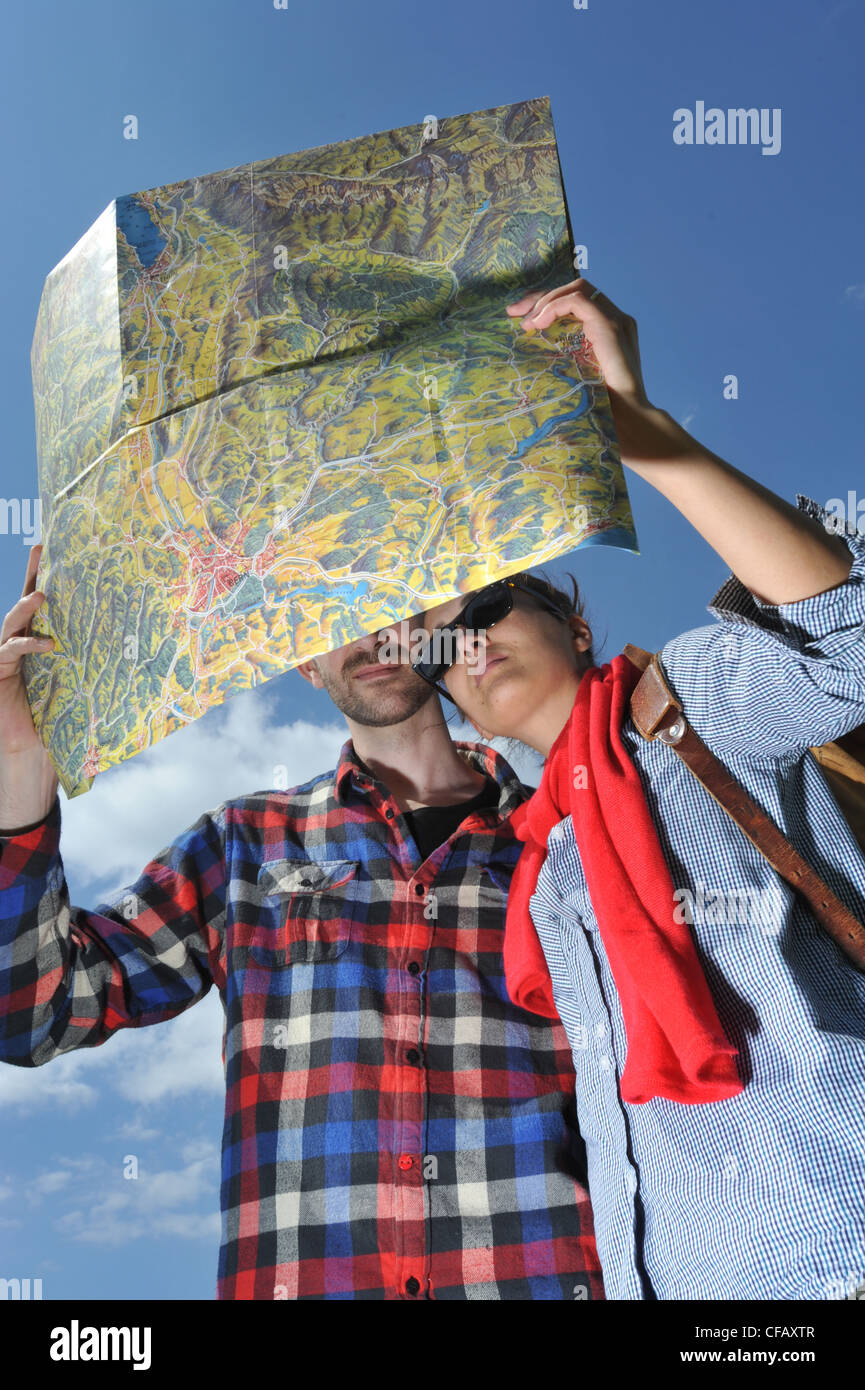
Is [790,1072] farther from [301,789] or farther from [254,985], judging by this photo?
[301,789]

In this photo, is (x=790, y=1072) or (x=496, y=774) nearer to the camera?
(x=790, y=1072)

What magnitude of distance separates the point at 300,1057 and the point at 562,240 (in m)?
1.46

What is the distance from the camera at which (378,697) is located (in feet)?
8.34

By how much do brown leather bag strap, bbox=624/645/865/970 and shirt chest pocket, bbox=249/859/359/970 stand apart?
88 centimetres

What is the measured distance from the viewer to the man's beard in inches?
99.8

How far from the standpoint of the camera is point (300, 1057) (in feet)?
6.67

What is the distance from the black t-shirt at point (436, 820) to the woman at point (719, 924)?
77 centimetres

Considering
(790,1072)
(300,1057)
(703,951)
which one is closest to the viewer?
(790,1072)

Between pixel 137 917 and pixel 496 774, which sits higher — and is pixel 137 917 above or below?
below

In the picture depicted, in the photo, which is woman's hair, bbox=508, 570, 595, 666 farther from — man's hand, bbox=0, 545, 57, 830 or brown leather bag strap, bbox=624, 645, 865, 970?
man's hand, bbox=0, 545, 57, 830

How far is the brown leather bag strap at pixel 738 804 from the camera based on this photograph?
129 cm
